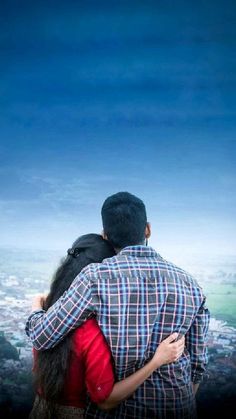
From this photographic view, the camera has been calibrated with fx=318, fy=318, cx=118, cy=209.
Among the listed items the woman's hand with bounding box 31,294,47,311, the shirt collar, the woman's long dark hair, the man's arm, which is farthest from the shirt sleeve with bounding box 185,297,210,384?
the woman's hand with bounding box 31,294,47,311

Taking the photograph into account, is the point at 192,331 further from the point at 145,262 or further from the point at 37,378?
the point at 37,378

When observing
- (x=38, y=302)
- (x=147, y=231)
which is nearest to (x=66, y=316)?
(x=38, y=302)

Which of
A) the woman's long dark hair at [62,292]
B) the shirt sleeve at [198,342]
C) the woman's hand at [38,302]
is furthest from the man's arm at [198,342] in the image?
the woman's hand at [38,302]

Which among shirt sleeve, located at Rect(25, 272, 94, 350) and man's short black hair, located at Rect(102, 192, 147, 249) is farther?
man's short black hair, located at Rect(102, 192, 147, 249)

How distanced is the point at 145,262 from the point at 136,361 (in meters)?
0.29

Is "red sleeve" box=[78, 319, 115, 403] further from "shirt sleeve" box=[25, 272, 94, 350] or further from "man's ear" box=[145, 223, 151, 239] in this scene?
"man's ear" box=[145, 223, 151, 239]

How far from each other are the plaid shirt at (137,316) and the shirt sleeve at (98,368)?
0.03 metres

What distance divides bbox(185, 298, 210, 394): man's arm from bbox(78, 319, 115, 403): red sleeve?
1.05 ft

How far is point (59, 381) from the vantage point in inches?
39.0

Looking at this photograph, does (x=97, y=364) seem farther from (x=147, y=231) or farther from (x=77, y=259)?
(x=147, y=231)

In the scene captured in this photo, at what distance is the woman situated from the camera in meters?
0.93

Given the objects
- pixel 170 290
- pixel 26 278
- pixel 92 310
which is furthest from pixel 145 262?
pixel 26 278

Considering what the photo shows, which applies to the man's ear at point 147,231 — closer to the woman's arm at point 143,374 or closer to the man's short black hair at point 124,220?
the man's short black hair at point 124,220

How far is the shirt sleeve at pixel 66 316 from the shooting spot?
901mm
